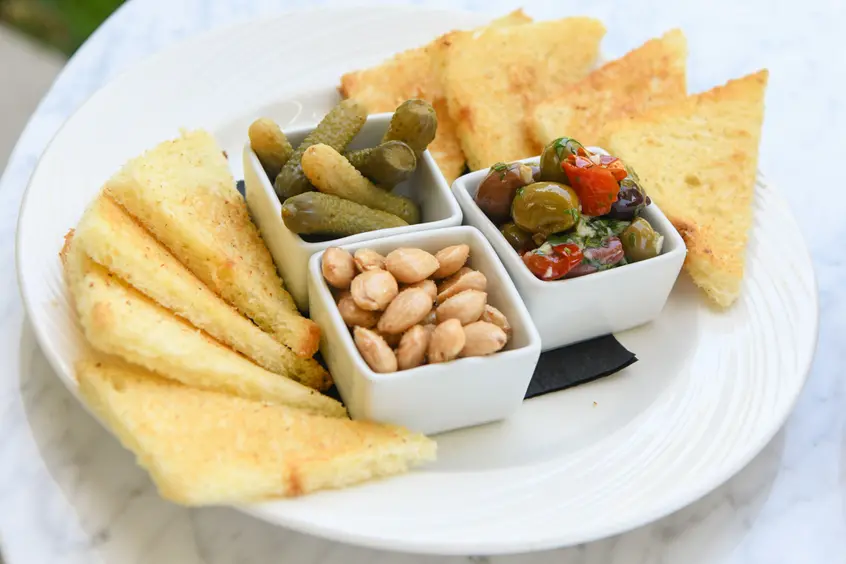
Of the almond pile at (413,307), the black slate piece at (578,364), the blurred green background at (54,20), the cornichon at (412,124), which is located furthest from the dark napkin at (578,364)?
the blurred green background at (54,20)

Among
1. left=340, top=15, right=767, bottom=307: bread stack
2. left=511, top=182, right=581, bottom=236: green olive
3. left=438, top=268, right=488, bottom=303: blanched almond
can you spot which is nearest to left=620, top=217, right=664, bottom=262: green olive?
left=511, top=182, right=581, bottom=236: green olive

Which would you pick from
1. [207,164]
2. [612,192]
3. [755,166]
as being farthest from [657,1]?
[207,164]

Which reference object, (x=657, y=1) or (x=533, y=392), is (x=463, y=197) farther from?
(x=657, y=1)

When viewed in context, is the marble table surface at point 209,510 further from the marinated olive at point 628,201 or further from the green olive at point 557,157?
the green olive at point 557,157

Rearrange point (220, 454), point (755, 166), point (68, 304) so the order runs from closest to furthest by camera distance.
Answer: point (220, 454)
point (68, 304)
point (755, 166)

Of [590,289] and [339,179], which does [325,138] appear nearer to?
[339,179]
